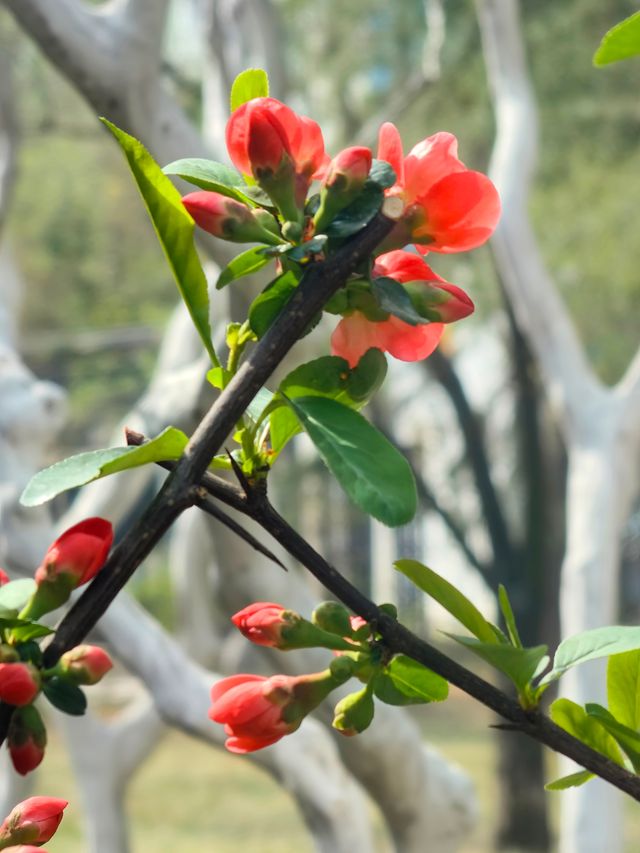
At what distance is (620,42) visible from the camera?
34cm

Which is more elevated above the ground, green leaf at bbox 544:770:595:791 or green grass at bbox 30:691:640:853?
green leaf at bbox 544:770:595:791

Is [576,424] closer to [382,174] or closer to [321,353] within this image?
[321,353]

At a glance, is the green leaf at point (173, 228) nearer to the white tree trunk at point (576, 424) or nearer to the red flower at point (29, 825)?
the red flower at point (29, 825)

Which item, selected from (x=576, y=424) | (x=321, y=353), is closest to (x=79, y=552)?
(x=321, y=353)

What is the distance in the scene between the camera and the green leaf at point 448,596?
13.6 inches

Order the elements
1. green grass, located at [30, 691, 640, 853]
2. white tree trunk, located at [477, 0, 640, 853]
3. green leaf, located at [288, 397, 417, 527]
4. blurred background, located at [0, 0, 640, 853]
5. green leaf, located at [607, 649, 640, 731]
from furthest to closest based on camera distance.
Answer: green grass, located at [30, 691, 640, 853] < white tree trunk, located at [477, 0, 640, 853] < blurred background, located at [0, 0, 640, 853] < green leaf, located at [607, 649, 640, 731] < green leaf, located at [288, 397, 417, 527]

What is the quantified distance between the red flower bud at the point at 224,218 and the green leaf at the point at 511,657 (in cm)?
12

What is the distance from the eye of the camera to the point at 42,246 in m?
8.72

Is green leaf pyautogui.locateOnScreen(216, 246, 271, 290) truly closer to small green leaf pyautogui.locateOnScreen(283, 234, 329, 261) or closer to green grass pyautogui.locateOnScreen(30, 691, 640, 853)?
small green leaf pyautogui.locateOnScreen(283, 234, 329, 261)

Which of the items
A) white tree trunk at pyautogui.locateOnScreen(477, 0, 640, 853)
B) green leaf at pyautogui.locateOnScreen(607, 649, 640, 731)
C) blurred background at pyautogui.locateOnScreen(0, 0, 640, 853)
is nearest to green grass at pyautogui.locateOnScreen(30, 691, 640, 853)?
blurred background at pyautogui.locateOnScreen(0, 0, 640, 853)

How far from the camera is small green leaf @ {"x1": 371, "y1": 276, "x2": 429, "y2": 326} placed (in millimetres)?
317

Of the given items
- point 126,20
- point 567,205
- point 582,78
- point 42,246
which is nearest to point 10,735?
point 126,20

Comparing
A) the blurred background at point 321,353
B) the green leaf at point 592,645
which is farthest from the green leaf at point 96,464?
the blurred background at point 321,353

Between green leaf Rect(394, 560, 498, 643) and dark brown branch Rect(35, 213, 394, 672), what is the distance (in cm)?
7
